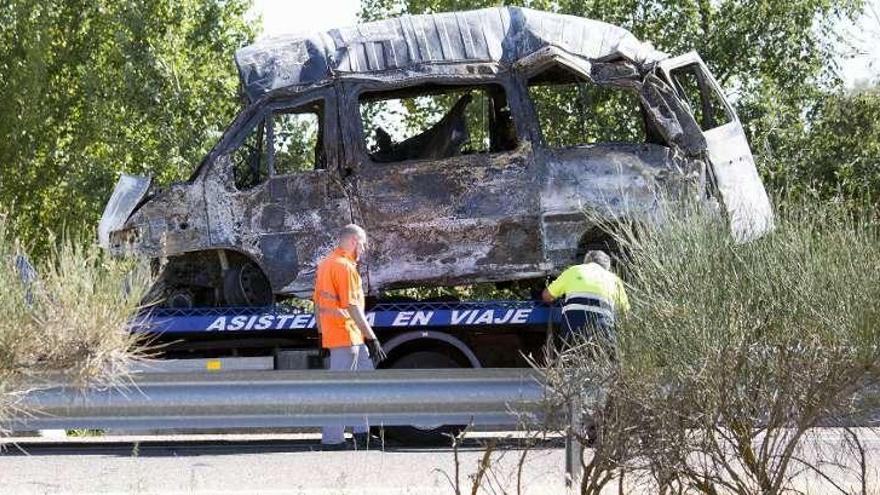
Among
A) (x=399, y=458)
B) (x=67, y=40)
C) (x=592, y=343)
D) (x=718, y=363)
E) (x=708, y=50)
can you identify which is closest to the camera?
(x=718, y=363)

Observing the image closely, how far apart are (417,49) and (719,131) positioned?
2539 millimetres


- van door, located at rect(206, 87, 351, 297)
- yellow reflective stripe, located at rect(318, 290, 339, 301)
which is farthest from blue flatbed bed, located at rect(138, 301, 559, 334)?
yellow reflective stripe, located at rect(318, 290, 339, 301)

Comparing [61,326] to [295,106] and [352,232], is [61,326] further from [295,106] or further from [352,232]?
[295,106]

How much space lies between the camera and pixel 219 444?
41.4 feet

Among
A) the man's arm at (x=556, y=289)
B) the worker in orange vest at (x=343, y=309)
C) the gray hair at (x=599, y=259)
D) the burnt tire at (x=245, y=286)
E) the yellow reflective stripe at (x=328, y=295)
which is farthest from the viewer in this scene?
the burnt tire at (x=245, y=286)

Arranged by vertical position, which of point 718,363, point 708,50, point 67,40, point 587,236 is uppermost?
point 67,40

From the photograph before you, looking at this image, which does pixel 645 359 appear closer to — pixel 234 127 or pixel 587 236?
pixel 587 236

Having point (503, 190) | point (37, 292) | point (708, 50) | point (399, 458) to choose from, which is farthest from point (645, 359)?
point (708, 50)

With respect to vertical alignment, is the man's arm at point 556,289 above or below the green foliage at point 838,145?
below

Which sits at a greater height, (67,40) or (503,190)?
(67,40)

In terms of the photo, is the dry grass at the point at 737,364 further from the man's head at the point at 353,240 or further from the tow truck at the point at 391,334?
the tow truck at the point at 391,334

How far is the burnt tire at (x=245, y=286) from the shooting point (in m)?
12.9

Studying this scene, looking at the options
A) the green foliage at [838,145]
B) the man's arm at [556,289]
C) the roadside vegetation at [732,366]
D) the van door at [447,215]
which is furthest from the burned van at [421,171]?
the green foliage at [838,145]

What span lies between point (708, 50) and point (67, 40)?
38.2ft
